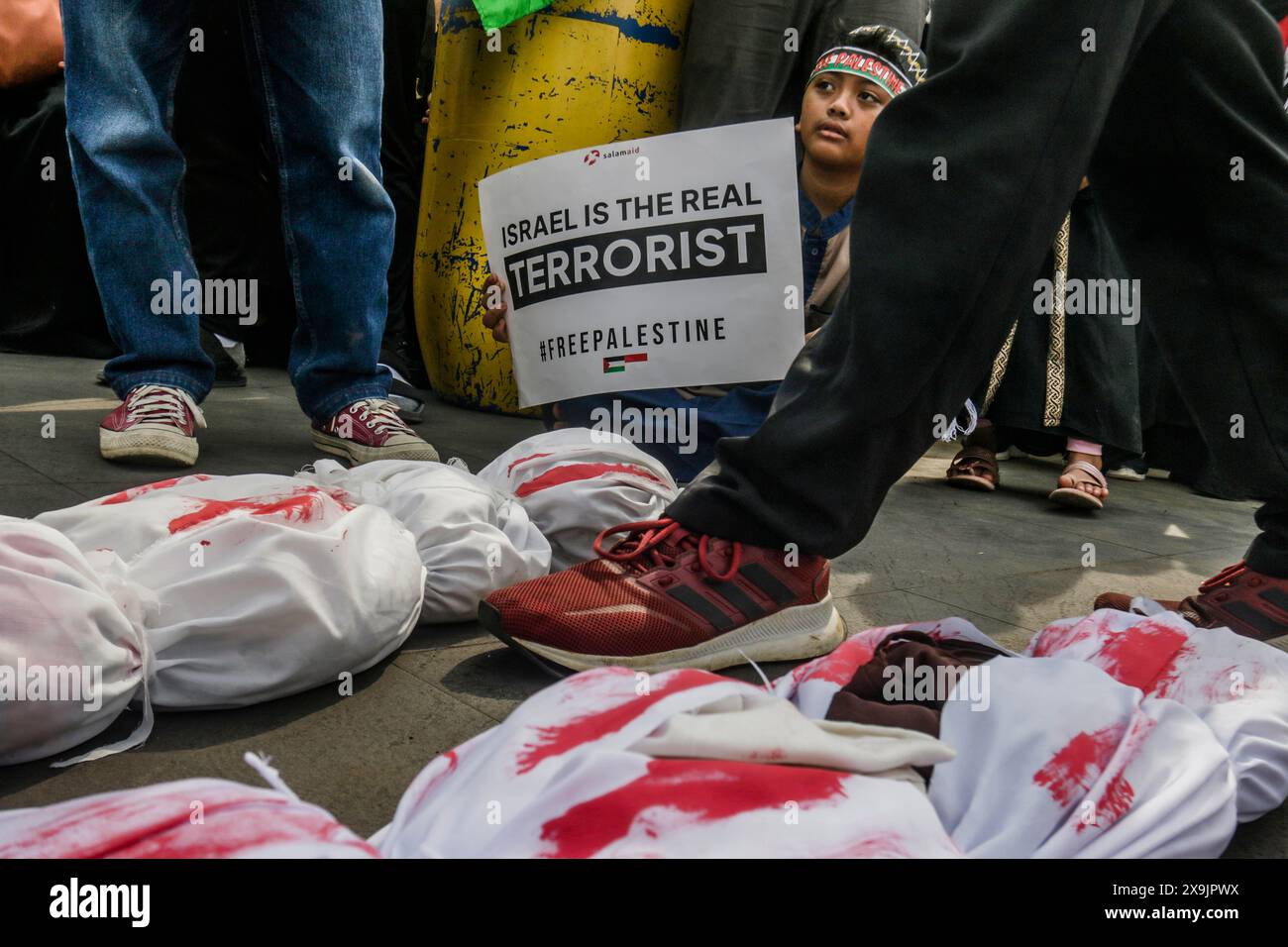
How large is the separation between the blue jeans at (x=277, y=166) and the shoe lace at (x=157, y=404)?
53 mm

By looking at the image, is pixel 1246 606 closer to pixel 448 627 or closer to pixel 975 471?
pixel 448 627

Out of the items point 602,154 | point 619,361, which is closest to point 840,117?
point 602,154

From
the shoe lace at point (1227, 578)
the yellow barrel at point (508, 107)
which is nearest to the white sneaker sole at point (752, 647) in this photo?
the shoe lace at point (1227, 578)

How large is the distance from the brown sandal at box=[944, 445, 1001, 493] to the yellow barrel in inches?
50.7

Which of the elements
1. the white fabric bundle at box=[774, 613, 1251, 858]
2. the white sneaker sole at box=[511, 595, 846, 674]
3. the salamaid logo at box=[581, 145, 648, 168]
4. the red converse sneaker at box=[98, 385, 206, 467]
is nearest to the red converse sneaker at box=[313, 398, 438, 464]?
the red converse sneaker at box=[98, 385, 206, 467]

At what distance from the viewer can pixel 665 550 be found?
133cm

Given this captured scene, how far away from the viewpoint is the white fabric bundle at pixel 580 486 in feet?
5.27

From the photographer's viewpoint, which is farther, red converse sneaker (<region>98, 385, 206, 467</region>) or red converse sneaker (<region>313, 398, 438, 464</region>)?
red converse sneaker (<region>313, 398, 438, 464</region>)

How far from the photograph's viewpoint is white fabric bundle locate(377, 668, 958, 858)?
622 mm

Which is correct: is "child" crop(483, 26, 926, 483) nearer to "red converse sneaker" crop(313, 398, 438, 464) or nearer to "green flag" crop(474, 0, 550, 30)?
"red converse sneaker" crop(313, 398, 438, 464)

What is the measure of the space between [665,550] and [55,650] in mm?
660

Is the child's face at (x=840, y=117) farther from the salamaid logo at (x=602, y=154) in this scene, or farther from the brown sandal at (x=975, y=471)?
the brown sandal at (x=975, y=471)

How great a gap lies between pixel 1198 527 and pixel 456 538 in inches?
88.9
